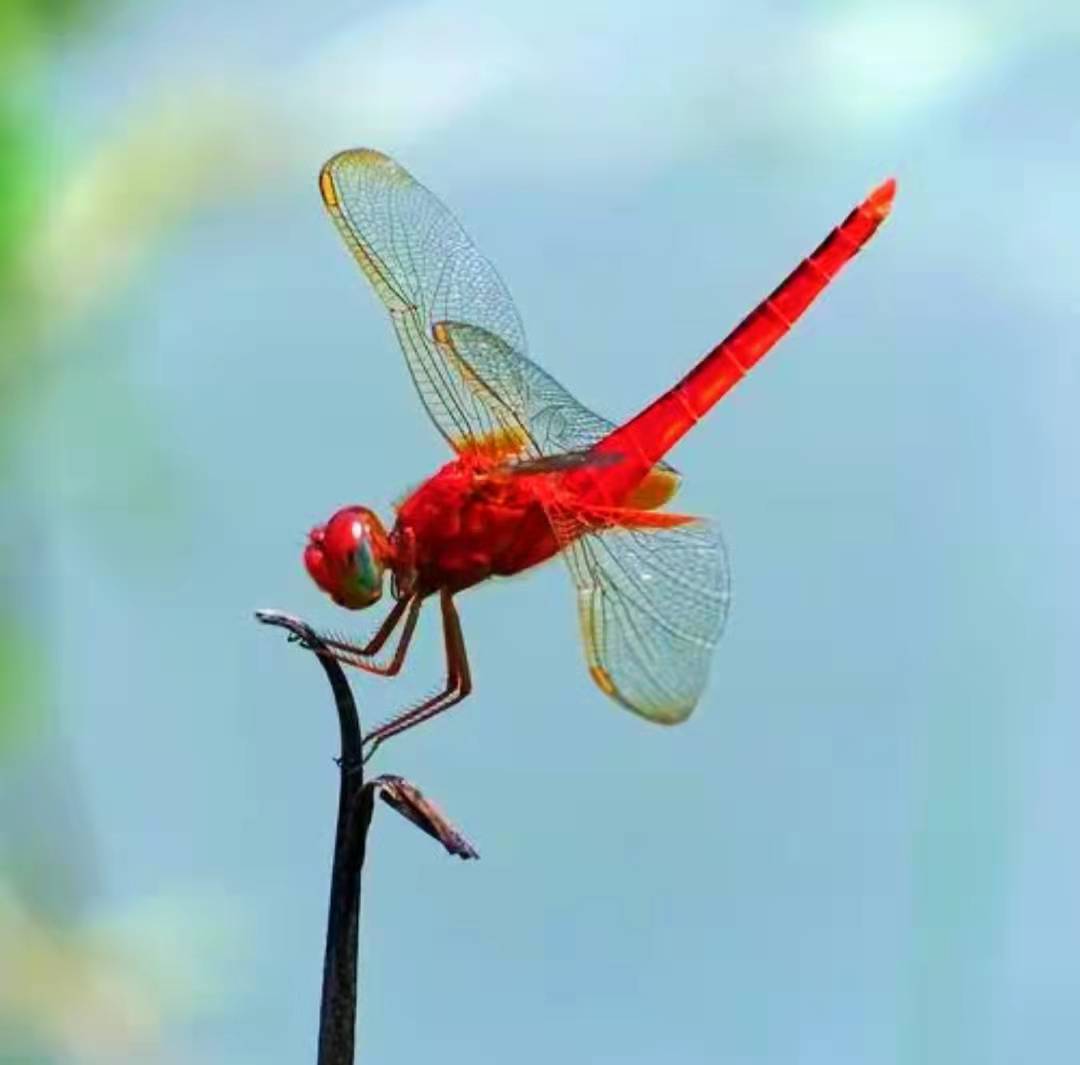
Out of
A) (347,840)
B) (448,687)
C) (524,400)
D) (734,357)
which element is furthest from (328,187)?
(347,840)

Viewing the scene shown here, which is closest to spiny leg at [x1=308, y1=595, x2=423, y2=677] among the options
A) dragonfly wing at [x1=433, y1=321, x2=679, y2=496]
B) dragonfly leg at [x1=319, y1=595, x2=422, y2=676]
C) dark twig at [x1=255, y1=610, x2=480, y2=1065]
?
A: dragonfly leg at [x1=319, y1=595, x2=422, y2=676]

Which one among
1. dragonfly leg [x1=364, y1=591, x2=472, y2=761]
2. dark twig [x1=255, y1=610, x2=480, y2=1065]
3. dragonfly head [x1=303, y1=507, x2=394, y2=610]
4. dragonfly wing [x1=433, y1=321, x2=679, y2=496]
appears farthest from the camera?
dragonfly wing [x1=433, y1=321, x2=679, y2=496]

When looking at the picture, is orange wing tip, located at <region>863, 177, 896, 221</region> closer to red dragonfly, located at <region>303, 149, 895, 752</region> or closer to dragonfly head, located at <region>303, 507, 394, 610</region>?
red dragonfly, located at <region>303, 149, 895, 752</region>

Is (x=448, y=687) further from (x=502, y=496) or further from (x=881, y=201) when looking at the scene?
(x=881, y=201)

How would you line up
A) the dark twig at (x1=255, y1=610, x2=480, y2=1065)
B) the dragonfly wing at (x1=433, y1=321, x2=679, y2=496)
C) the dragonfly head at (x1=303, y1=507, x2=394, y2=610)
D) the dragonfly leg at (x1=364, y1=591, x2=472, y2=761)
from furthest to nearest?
the dragonfly wing at (x1=433, y1=321, x2=679, y2=496) → the dragonfly head at (x1=303, y1=507, x2=394, y2=610) → the dragonfly leg at (x1=364, y1=591, x2=472, y2=761) → the dark twig at (x1=255, y1=610, x2=480, y2=1065)

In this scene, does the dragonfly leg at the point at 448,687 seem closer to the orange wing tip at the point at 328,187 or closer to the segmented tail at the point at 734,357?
the segmented tail at the point at 734,357

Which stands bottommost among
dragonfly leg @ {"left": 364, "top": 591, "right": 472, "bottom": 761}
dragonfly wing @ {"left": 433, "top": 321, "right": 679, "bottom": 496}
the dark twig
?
the dark twig

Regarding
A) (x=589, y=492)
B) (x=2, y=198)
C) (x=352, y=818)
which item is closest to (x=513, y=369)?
(x=589, y=492)
